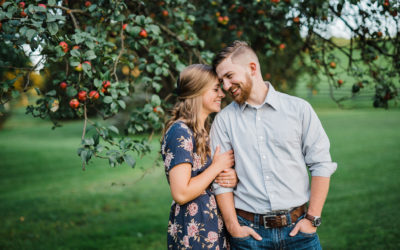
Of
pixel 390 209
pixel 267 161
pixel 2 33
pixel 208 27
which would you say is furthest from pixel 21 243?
pixel 390 209

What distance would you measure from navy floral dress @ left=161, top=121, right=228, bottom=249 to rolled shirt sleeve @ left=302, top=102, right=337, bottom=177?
1.84 feet

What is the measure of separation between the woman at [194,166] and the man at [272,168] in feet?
0.24

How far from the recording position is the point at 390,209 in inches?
198

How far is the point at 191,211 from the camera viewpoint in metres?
1.90

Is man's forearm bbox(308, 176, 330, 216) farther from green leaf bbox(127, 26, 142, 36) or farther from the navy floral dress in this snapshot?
green leaf bbox(127, 26, 142, 36)

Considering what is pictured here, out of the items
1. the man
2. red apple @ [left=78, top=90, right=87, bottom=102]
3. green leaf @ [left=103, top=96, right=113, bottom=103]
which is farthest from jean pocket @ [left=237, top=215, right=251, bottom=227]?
red apple @ [left=78, top=90, right=87, bottom=102]

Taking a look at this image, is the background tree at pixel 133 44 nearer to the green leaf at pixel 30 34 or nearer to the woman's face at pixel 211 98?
the green leaf at pixel 30 34

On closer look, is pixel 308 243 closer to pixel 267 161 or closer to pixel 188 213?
pixel 267 161

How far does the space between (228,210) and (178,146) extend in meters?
0.43

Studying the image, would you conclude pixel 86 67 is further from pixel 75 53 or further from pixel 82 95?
pixel 82 95

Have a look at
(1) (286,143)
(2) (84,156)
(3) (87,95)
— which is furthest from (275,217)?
(3) (87,95)

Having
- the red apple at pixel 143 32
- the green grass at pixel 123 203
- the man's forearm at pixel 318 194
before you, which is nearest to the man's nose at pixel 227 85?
the man's forearm at pixel 318 194

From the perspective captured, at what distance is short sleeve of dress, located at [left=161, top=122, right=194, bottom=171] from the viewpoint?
1820mm

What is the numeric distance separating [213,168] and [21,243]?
11.1ft
